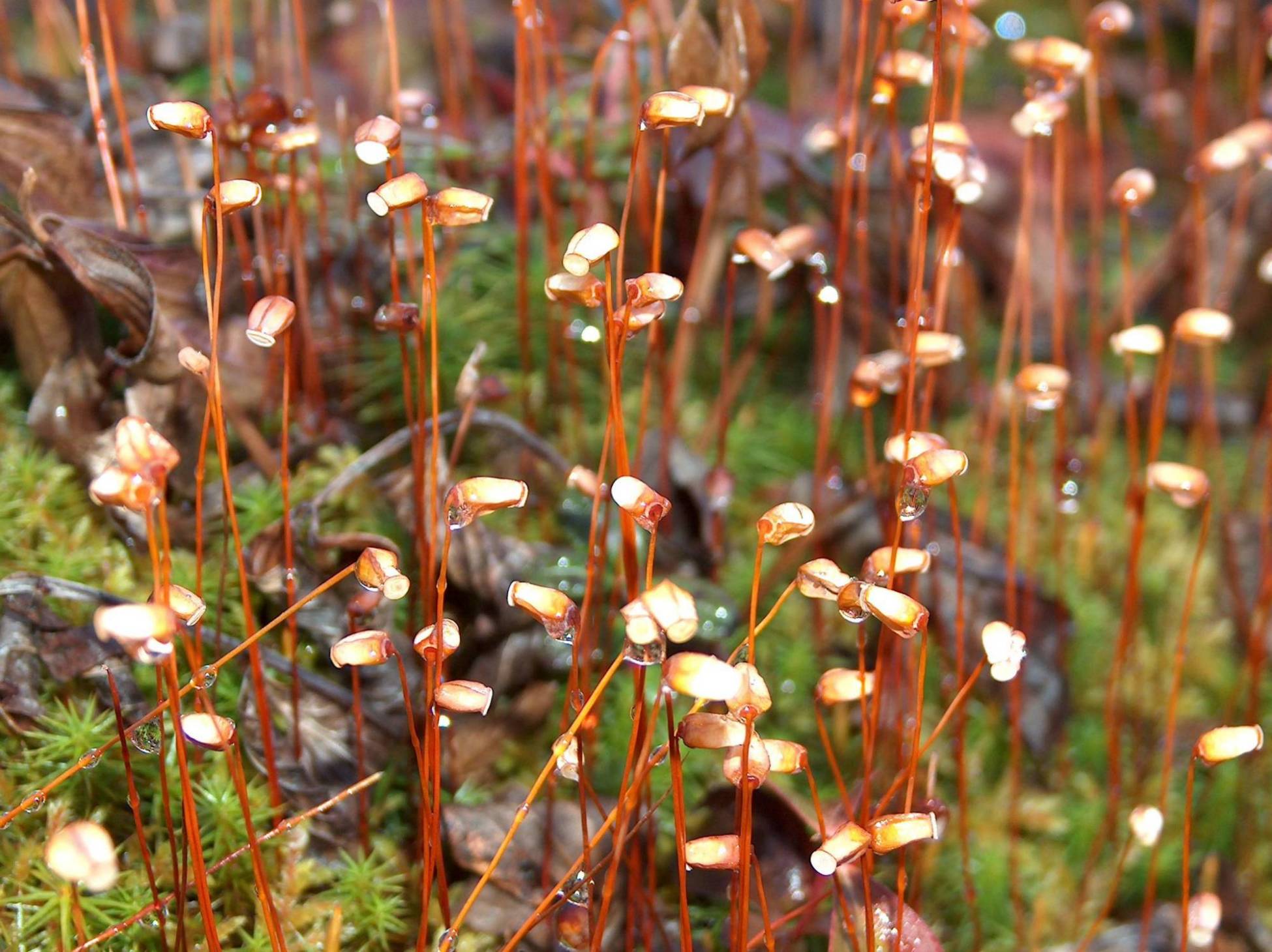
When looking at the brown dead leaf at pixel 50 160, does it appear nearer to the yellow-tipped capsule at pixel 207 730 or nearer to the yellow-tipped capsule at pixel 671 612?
the yellow-tipped capsule at pixel 207 730

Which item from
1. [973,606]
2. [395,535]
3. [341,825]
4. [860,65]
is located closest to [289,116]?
[395,535]

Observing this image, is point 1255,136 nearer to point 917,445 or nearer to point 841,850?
point 917,445

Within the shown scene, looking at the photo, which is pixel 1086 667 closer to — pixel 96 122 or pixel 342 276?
pixel 342 276

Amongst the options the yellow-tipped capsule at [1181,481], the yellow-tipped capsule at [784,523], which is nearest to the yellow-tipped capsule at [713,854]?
the yellow-tipped capsule at [784,523]

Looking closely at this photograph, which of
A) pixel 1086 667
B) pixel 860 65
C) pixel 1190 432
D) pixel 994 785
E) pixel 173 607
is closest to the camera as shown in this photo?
pixel 173 607

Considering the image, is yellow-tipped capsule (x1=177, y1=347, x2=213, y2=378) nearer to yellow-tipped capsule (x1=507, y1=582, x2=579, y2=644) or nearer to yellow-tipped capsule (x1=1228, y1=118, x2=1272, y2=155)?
yellow-tipped capsule (x1=507, y1=582, x2=579, y2=644)

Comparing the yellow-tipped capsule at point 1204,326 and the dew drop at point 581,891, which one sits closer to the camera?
the dew drop at point 581,891
